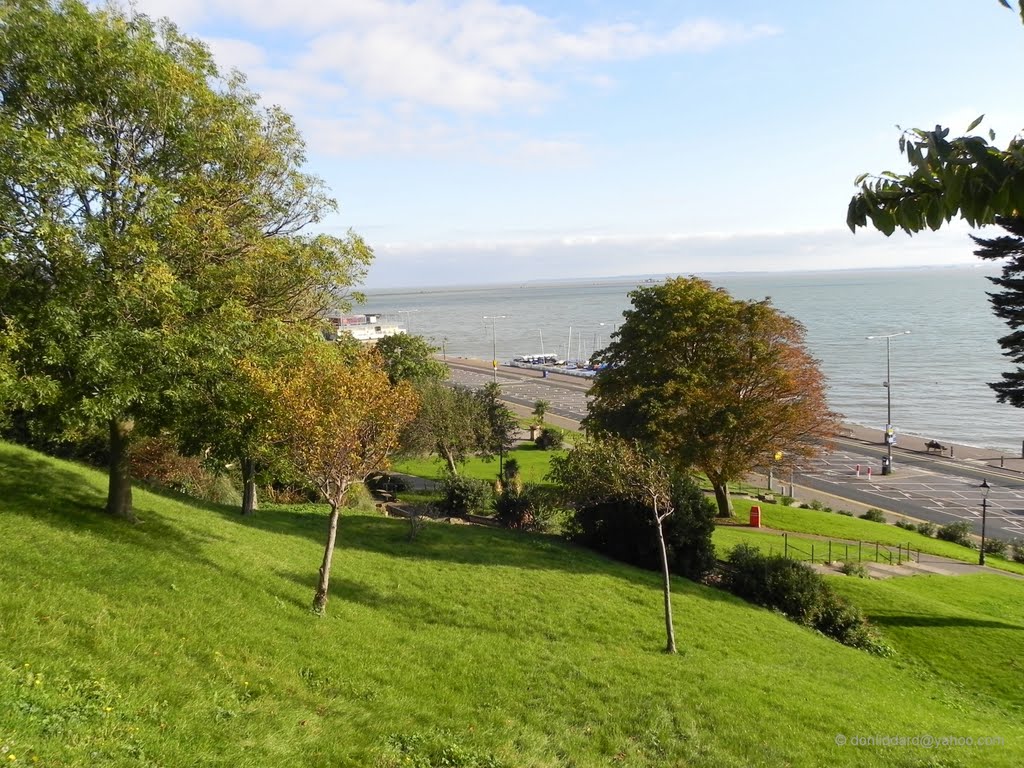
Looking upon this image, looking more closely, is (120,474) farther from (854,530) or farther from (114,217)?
(854,530)

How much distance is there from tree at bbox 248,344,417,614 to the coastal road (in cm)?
2540

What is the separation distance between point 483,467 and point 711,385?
20543mm

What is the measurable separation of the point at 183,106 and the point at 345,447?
7844mm

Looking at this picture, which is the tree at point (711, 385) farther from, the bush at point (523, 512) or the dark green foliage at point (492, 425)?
the dark green foliage at point (492, 425)

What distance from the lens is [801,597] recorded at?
19422 mm

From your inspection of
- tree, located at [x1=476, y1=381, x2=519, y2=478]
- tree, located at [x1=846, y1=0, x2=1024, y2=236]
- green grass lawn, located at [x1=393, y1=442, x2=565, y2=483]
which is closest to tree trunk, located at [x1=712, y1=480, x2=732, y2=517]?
green grass lawn, located at [x1=393, y1=442, x2=565, y2=483]

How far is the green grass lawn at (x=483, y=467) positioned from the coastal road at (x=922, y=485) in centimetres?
859

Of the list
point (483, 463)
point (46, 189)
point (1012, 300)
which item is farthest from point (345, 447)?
point (483, 463)

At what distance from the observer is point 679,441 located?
28922mm

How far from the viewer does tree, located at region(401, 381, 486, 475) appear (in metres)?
38.2

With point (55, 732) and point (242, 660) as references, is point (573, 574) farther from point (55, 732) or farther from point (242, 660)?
point (55, 732)

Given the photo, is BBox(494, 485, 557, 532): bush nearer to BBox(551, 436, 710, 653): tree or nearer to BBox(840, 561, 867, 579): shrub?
BBox(551, 436, 710, 653): tree

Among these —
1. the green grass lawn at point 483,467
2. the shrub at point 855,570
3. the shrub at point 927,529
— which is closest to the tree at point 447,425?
the green grass lawn at point 483,467

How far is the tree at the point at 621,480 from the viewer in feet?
50.3
